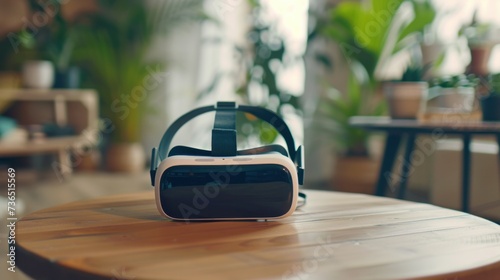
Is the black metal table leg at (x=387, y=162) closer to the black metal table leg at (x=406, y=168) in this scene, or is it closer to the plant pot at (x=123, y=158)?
the black metal table leg at (x=406, y=168)

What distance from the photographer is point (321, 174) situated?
3.98 meters

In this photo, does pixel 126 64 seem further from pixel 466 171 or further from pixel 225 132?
pixel 225 132

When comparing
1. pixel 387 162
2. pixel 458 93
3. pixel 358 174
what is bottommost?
pixel 358 174

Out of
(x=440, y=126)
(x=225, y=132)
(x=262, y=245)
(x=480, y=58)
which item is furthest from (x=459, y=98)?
(x=262, y=245)

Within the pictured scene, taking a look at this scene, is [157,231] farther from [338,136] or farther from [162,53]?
[162,53]

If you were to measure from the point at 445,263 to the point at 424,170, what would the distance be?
93.6 inches

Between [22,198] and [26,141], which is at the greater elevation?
[26,141]

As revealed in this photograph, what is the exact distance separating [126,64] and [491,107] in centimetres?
299

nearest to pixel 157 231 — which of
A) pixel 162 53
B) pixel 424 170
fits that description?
pixel 424 170

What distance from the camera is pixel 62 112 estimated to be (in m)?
3.99

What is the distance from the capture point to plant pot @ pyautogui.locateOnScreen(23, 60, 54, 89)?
3738 mm

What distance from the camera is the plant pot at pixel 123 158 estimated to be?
424cm

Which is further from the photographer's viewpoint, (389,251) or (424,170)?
(424,170)

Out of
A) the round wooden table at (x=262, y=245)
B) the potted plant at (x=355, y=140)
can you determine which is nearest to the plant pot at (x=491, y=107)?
the round wooden table at (x=262, y=245)
